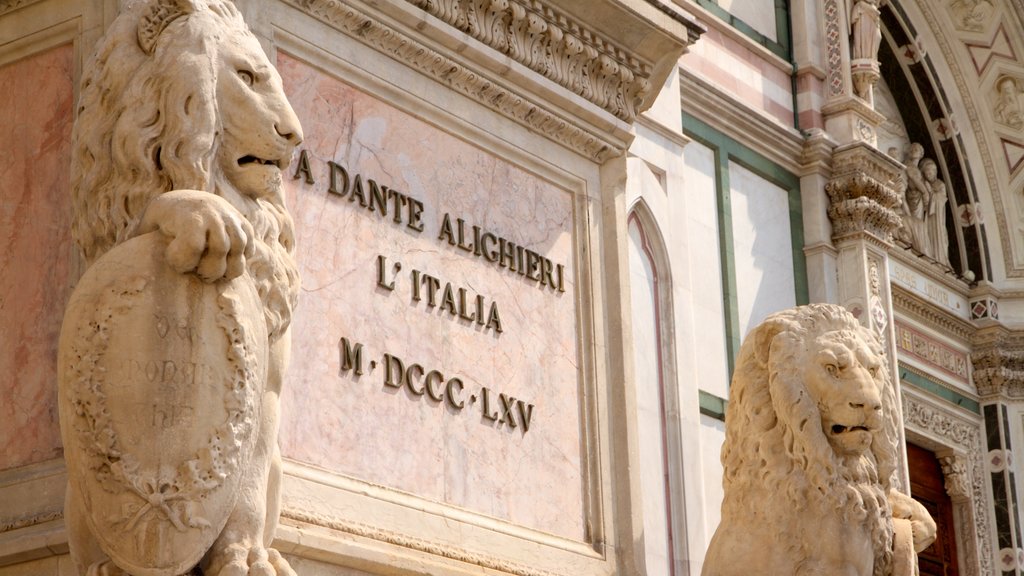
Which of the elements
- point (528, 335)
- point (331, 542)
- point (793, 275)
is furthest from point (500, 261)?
point (793, 275)

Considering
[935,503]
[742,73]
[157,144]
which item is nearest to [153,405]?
[157,144]

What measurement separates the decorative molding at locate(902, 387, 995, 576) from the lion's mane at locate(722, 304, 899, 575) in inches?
280

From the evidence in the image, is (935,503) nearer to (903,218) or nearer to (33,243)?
(903,218)

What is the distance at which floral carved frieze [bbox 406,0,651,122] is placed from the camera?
19.9 ft

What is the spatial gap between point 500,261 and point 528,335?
0.25 meters

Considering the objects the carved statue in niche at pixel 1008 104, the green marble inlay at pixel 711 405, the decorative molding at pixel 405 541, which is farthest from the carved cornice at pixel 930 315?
the decorative molding at pixel 405 541

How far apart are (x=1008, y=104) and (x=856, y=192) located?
10.3 ft

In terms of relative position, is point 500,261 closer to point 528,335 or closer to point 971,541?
point 528,335

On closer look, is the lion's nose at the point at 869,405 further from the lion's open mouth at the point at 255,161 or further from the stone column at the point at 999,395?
the stone column at the point at 999,395

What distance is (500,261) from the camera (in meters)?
6.06

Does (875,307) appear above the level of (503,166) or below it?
above

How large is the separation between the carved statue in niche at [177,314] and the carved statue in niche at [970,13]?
35.5 feet

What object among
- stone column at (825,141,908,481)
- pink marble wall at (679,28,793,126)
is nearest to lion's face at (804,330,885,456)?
pink marble wall at (679,28,793,126)

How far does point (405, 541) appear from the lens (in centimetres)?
530
